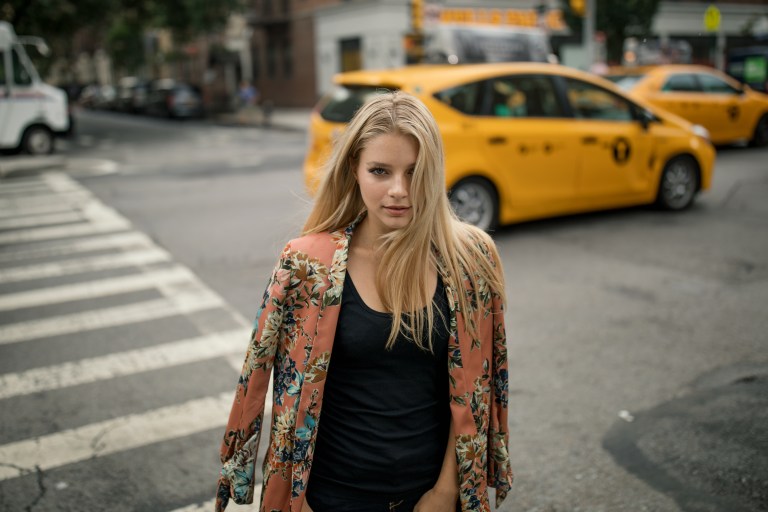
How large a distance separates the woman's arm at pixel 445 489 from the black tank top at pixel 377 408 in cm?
3

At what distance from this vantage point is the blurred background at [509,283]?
11.2 feet

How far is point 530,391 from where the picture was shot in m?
4.19

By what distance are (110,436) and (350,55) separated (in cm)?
3099

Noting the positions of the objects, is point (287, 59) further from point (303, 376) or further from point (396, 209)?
point (303, 376)

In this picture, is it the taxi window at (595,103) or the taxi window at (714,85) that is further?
the taxi window at (714,85)

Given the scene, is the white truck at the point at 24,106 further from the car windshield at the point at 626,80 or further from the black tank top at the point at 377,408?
the black tank top at the point at 377,408

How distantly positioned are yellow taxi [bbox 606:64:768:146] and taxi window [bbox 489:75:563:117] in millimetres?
6639

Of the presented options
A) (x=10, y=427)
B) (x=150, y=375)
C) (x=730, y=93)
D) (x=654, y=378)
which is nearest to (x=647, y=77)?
(x=730, y=93)

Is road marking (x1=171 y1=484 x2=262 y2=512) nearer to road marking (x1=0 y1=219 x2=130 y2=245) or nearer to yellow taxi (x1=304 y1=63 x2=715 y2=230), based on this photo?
yellow taxi (x1=304 y1=63 x2=715 y2=230)

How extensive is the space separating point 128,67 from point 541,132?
49.3 metres

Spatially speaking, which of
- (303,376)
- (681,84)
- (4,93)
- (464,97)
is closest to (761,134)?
(681,84)

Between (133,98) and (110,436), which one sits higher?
(133,98)

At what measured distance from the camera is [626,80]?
1435 cm

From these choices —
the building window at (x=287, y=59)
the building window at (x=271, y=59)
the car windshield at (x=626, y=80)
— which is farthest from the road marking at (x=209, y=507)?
the building window at (x=271, y=59)
